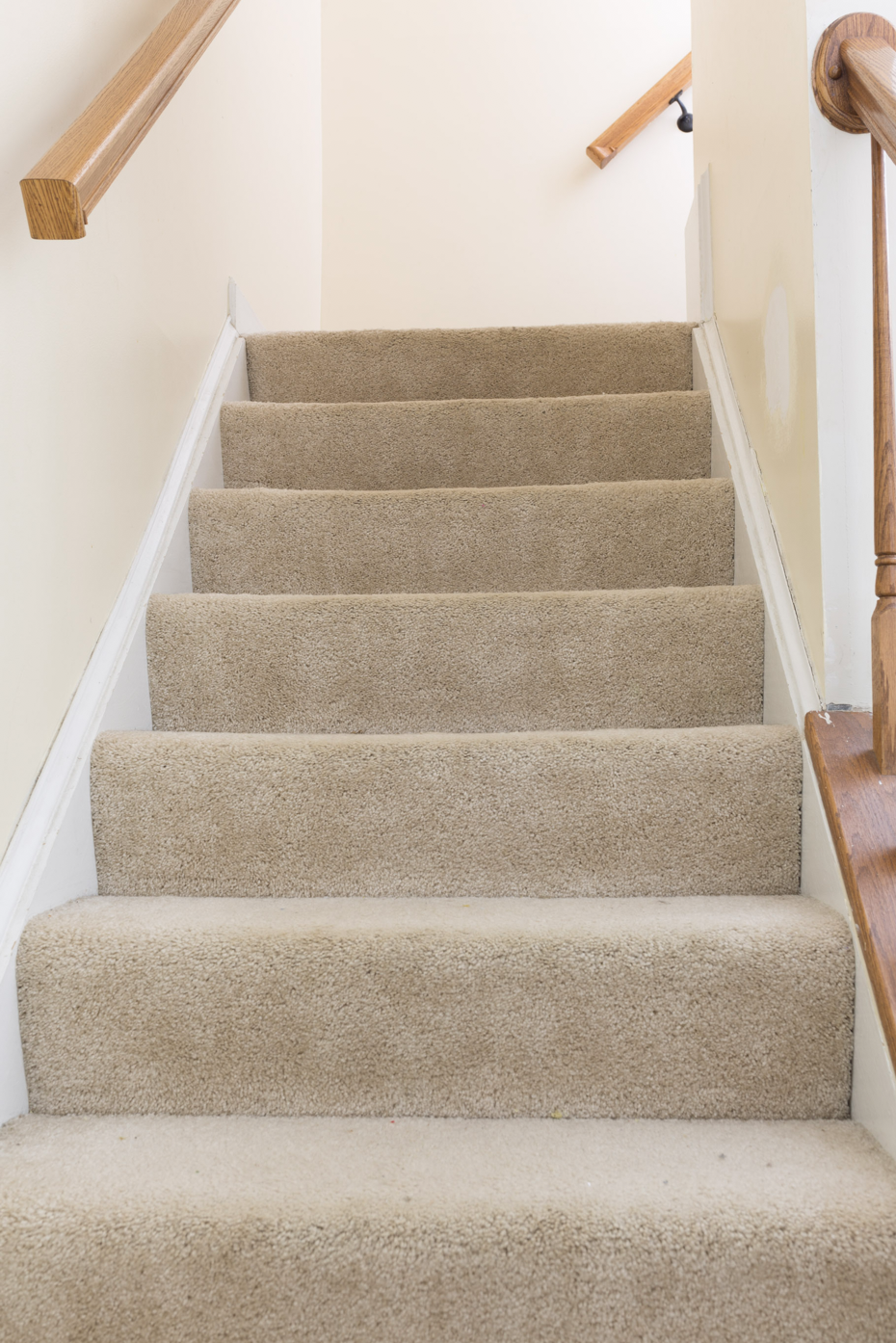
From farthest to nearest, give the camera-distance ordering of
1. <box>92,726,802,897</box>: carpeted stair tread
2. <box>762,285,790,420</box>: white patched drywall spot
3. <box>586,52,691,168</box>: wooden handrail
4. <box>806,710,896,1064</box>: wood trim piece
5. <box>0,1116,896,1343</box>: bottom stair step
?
<box>586,52,691,168</box>: wooden handrail → <box>762,285,790,420</box>: white patched drywall spot → <box>92,726,802,897</box>: carpeted stair tread → <box>806,710,896,1064</box>: wood trim piece → <box>0,1116,896,1343</box>: bottom stair step

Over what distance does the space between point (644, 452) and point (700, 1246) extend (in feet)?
3.90

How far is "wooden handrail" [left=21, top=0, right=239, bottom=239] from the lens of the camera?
2.68 ft

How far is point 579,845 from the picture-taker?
39.9 inches

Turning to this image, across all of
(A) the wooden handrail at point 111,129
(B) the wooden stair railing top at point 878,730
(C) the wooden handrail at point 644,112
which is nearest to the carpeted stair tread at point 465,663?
(B) the wooden stair railing top at point 878,730

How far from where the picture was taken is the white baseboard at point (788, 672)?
2.60 ft

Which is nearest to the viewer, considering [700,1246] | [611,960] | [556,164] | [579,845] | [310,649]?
[700,1246]

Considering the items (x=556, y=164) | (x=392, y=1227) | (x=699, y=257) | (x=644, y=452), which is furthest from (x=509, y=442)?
(x=556, y=164)

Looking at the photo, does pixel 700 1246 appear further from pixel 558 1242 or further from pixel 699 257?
pixel 699 257

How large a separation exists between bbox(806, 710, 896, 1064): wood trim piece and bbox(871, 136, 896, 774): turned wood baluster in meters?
0.03

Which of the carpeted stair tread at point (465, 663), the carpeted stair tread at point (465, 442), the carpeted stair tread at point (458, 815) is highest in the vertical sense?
the carpeted stair tread at point (465, 442)

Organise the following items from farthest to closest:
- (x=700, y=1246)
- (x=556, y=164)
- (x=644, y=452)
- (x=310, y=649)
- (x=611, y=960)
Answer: (x=556, y=164), (x=644, y=452), (x=310, y=649), (x=611, y=960), (x=700, y=1246)

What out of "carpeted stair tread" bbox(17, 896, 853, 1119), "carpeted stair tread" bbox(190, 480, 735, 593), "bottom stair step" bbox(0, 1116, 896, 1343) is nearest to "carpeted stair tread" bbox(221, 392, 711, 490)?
"carpeted stair tread" bbox(190, 480, 735, 593)

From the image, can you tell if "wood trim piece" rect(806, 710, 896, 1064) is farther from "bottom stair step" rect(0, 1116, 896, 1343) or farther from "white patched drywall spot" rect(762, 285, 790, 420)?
"white patched drywall spot" rect(762, 285, 790, 420)

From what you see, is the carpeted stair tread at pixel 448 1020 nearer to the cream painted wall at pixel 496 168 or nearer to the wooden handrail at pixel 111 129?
the wooden handrail at pixel 111 129
